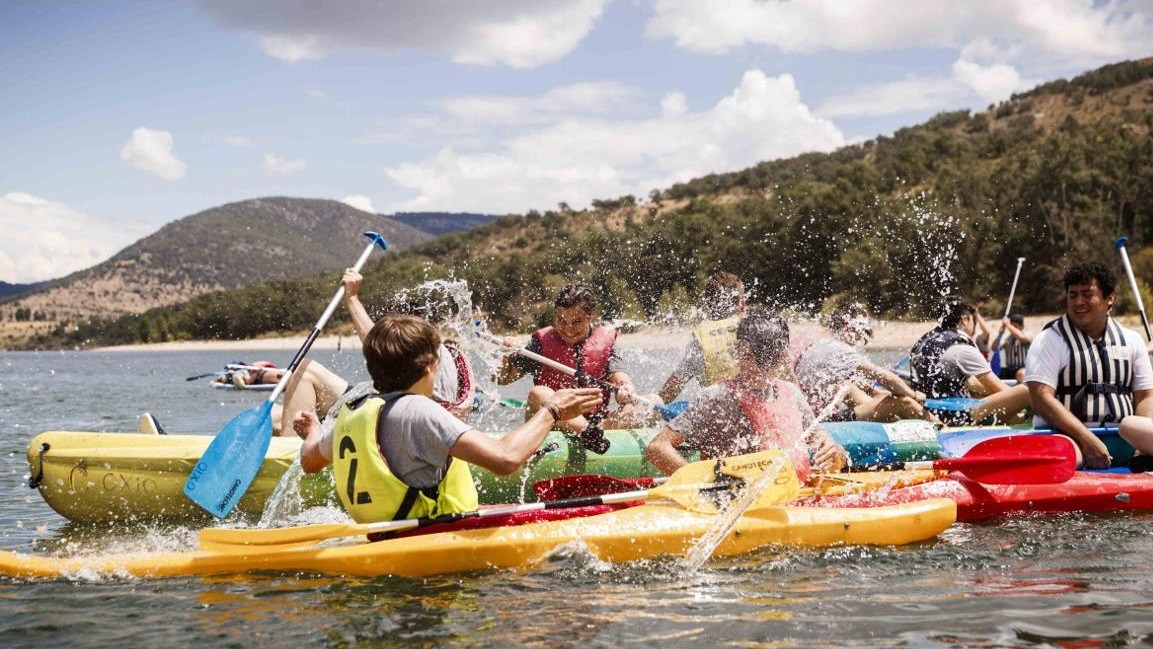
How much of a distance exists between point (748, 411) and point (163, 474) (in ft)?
13.9

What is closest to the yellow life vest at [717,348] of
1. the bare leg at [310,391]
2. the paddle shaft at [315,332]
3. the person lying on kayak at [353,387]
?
the person lying on kayak at [353,387]

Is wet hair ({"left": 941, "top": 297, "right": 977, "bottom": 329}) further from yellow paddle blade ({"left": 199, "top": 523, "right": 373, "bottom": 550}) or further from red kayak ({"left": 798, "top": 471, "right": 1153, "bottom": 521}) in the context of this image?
yellow paddle blade ({"left": 199, "top": 523, "right": 373, "bottom": 550})

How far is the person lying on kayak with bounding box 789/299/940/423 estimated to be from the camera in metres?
7.39

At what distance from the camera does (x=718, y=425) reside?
539 centimetres

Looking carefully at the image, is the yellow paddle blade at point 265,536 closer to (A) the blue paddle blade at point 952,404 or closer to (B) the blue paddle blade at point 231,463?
(B) the blue paddle blade at point 231,463

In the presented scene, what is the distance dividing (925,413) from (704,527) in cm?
371

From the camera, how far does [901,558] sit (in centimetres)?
521

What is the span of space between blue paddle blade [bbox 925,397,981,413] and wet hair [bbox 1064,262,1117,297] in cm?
193

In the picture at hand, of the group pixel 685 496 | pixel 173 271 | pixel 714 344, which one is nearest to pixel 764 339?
pixel 685 496

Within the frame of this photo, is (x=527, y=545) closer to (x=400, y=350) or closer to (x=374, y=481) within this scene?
(x=374, y=481)

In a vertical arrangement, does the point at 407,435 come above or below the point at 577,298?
below

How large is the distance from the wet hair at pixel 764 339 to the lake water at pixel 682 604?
3.41ft

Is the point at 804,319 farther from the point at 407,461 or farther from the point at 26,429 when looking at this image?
the point at 407,461

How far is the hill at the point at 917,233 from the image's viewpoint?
1268 inches
